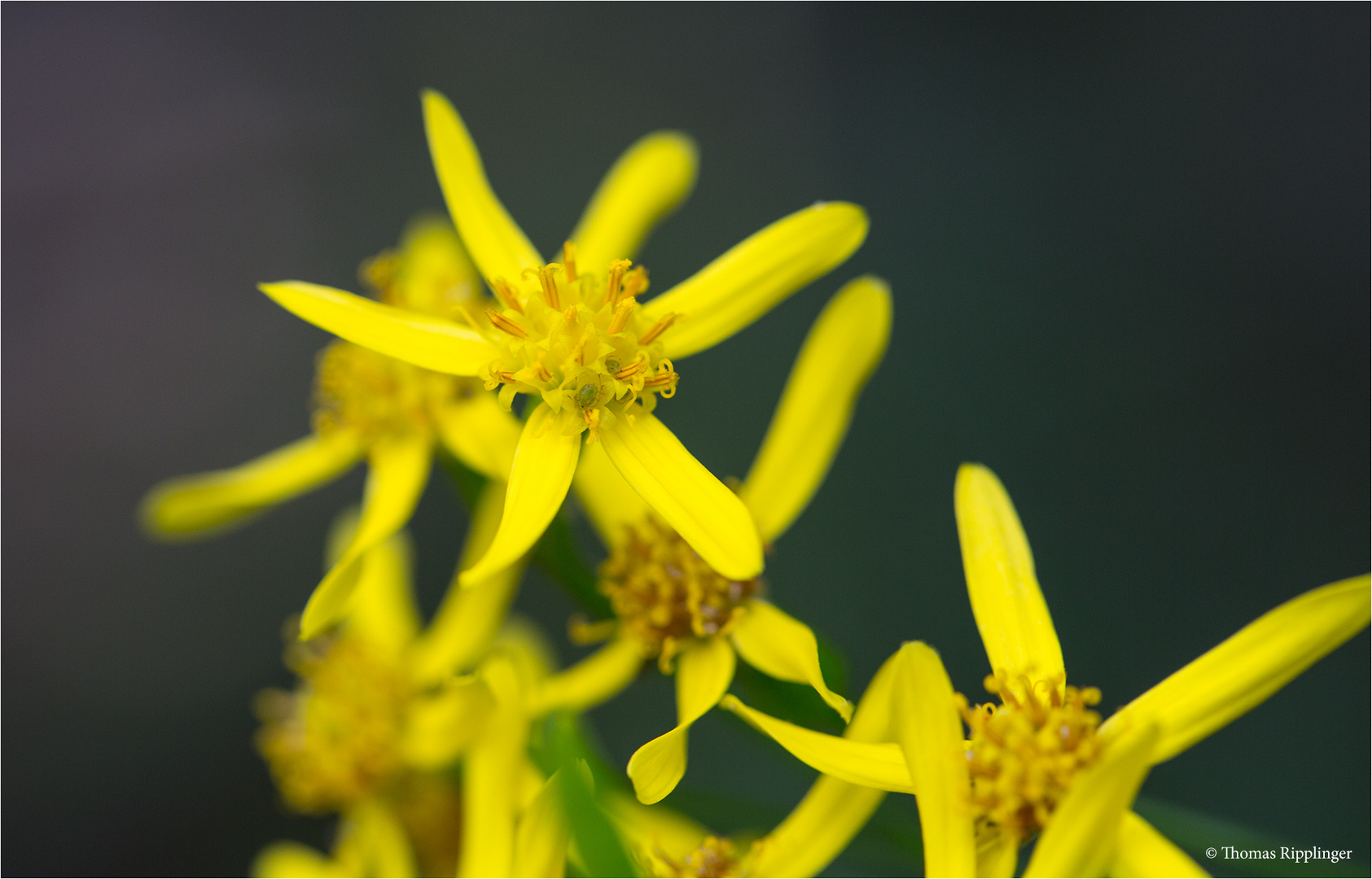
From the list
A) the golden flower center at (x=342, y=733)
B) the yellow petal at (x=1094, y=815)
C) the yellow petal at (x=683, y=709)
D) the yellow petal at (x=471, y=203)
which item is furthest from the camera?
Answer: the golden flower center at (x=342, y=733)

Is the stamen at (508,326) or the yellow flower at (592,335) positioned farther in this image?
the stamen at (508,326)

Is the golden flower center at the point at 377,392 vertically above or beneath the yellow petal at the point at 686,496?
above

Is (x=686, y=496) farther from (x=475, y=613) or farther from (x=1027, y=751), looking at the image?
(x=475, y=613)

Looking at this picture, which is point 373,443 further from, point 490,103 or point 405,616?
point 490,103

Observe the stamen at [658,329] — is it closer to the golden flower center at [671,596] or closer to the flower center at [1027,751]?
the golden flower center at [671,596]

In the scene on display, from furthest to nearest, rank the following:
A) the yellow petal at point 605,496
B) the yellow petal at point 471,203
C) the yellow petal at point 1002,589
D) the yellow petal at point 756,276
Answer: the yellow petal at point 605,496 → the yellow petal at point 471,203 → the yellow petal at point 756,276 → the yellow petal at point 1002,589

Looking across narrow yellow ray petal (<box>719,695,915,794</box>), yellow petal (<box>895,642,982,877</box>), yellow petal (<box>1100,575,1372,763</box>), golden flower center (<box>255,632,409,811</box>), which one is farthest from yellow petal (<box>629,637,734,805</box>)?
golden flower center (<box>255,632,409,811</box>)

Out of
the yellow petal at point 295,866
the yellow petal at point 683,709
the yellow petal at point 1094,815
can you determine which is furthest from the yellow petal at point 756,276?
the yellow petal at point 295,866
